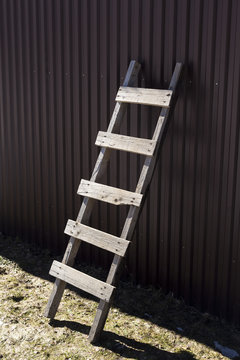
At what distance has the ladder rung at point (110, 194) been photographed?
171 inches

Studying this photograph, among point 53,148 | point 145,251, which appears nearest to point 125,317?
point 145,251

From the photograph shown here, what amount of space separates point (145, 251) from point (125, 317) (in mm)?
813

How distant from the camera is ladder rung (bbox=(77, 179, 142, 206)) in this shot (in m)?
4.33

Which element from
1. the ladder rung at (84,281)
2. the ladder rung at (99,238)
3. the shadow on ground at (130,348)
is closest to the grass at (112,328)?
the shadow on ground at (130,348)

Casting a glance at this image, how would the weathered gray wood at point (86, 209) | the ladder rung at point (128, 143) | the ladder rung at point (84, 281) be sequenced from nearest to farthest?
the ladder rung at point (84, 281), the ladder rung at point (128, 143), the weathered gray wood at point (86, 209)

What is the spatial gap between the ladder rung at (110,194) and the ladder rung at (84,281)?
0.74m

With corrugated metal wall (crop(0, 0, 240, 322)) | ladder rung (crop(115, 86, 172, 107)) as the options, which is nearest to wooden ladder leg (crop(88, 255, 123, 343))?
corrugated metal wall (crop(0, 0, 240, 322))

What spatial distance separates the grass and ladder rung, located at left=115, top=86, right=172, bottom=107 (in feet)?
6.71

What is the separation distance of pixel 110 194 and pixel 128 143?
514mm

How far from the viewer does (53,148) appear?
605 cm

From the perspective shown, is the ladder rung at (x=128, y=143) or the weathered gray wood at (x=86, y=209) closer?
the ladder rung at (x=128, y=143)

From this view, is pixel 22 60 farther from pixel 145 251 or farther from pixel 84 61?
pixel 145 251

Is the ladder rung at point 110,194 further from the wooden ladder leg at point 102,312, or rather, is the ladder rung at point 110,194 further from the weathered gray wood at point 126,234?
the wooden ladder leg at point 102,312

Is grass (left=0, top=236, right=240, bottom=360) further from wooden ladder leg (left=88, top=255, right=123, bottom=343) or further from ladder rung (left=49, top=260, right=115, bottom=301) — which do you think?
ladder rung (left=49, top=260, right=115, bottom=301)
